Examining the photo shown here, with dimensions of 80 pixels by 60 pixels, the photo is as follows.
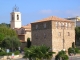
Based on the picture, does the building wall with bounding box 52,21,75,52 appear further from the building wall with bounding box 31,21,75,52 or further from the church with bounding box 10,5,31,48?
the church with bounding box 10,5,31,48

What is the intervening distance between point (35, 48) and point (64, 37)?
1663 inches

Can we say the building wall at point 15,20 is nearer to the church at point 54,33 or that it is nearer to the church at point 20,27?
the church at point 20,27

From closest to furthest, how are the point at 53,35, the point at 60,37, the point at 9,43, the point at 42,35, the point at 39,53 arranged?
the point at 39,53 → the point at 53,35 → the point at 60,37 → the point at 9,43 → the point at 42,35

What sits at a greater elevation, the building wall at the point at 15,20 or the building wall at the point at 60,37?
the building wall at the point at 15,20

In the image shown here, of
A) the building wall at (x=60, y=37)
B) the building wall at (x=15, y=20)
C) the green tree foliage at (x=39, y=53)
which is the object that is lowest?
the green tree foliage at (x=39, y=53)

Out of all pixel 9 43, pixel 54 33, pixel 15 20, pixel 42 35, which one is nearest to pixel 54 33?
pixel 54 33

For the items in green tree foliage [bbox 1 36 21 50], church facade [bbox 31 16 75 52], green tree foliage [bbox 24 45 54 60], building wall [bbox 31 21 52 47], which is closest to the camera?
green tree foliage [bbox 24 45 54 60]

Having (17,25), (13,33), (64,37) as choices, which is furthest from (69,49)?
(17,25)

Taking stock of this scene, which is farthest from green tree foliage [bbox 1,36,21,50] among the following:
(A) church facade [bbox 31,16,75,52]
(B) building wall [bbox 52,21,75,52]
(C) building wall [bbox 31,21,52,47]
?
(B) building wall [bbox 52,21,75,52]

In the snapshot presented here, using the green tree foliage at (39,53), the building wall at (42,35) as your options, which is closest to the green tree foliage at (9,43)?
the building wall at (42,35)

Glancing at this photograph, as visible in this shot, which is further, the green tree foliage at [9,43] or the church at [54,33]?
the green tree foliage at [9,43]

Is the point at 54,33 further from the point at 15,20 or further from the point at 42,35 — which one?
the point at 15,20

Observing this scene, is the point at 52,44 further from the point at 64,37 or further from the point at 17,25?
the point at 17,25

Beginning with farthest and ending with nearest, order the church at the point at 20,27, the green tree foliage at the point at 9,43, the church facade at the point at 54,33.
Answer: the church at the point at 20,27 → the green tree foliage at the point at 9,43 → the church facade at the point at 54,33
